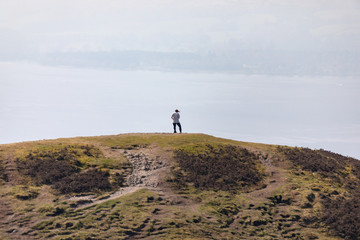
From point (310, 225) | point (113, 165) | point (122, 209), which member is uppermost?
point (113, 165)

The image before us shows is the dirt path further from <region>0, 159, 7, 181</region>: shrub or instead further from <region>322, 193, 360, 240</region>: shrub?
<region>322, 193, 360, 240</region>: shrub

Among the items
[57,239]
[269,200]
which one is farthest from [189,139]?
[57,239]

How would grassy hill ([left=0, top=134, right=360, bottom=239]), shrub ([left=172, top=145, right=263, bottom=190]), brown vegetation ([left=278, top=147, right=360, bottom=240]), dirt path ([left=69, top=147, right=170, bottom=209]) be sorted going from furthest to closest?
shrub ([left=172, top=145, right=263, bottom=190])
dirt path ([left=69, top=147, right=170, bottom=209])
brown vegetation ([left=278, top=147, right=360, bottom=240])
grassy hill ([left=0, top=134, right=360, bottom=239])

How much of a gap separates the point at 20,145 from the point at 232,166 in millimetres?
25598

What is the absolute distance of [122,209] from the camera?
39156mm

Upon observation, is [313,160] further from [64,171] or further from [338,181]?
[64,171]

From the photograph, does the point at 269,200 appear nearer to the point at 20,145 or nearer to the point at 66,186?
the point at 66,186

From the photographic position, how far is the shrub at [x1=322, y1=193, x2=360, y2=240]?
3925cm

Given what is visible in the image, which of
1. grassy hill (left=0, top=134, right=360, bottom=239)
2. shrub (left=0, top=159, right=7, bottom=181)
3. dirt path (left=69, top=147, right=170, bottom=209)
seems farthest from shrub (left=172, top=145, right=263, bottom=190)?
shrub (left=0, top=159, right=7, bottom=181)

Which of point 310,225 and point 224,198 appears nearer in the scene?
point 310,225

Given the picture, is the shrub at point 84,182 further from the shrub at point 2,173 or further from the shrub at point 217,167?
the shrub at point 217,167

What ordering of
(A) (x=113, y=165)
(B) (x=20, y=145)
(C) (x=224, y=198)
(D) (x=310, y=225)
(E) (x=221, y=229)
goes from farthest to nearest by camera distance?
(B) (x=20, y=145) → (A) (x=113, y=165) → (C) (x=224, y=198) → (D) (x=310, y=225) → (E) (x=221, y=229)

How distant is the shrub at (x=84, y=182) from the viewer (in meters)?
42.8

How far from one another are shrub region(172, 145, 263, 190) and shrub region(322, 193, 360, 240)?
8634mm
